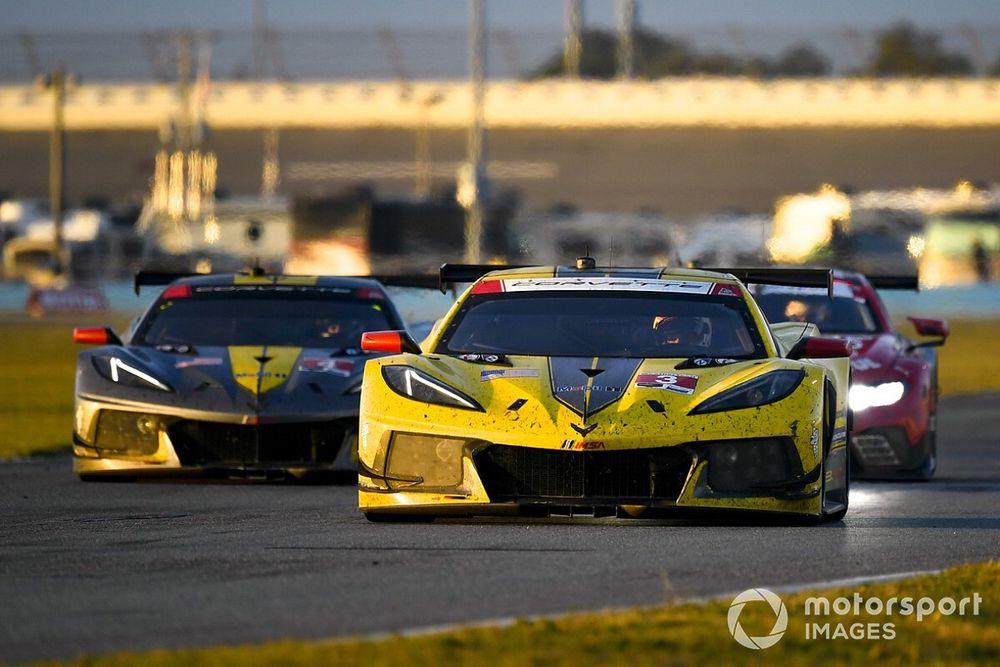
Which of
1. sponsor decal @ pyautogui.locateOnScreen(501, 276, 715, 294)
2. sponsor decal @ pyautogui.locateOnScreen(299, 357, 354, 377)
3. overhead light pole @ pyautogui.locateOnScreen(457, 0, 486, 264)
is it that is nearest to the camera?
sponsor decal @ pyautogui.locateOnScreen(501, 276, 715, 294)

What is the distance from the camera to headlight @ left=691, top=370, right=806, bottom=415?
29.5ft

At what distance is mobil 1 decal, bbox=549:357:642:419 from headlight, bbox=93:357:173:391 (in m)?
3.26

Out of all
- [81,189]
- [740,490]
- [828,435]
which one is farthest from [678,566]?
[81,189]

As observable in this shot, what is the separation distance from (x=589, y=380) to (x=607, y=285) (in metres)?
1.24

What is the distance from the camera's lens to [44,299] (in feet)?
150

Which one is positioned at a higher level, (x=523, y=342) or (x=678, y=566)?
(x=523, y=342)

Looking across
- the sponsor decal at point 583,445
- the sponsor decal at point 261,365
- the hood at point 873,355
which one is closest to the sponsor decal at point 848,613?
the sponsor decal at point 583,445

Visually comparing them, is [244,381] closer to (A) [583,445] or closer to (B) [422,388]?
(B) [422,388]

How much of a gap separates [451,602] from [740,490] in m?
2.36

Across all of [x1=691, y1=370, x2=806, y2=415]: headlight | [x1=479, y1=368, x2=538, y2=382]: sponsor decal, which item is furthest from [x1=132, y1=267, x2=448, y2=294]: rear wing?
[x1=691, y1=370, x2=806, y2=415]: headlight

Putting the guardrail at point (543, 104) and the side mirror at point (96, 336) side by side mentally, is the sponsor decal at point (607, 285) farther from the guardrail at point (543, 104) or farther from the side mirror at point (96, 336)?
the guardrail at point (543, 104)

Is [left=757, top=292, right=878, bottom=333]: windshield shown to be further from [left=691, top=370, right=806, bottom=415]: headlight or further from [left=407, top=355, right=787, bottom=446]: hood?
[left=691, top=370, right=806, bottom=415]: headlight

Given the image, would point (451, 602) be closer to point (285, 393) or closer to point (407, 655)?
point (407, 655)

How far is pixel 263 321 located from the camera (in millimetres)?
13336
